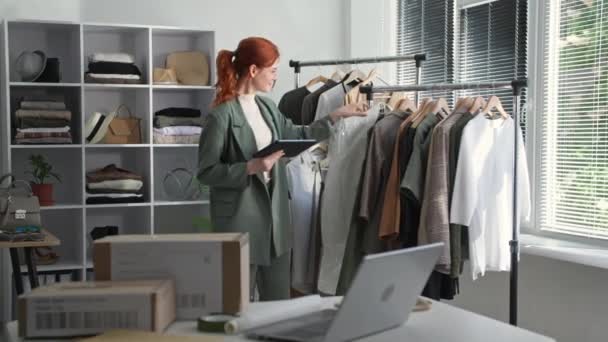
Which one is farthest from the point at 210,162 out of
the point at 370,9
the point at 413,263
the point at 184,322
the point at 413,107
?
the point at 370,9

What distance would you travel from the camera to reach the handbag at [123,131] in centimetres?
490

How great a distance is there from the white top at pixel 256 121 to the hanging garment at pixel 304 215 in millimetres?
434

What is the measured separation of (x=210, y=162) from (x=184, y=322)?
1303 millimetres

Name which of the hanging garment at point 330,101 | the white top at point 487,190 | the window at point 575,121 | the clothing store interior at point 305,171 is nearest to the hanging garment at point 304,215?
the clothing store interior at point 305,171

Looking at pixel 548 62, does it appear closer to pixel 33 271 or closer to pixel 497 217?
pixel 497 217

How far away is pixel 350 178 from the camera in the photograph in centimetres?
355

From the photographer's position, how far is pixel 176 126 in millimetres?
4980

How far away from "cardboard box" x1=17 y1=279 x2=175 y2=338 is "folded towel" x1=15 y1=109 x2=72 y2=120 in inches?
117

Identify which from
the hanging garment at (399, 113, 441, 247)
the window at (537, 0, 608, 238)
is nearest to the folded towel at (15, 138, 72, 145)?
the hanging garment at (399, 113, 441, 247)

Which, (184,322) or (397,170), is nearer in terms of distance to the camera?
(184,322)

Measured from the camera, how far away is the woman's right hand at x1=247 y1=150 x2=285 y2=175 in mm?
3158

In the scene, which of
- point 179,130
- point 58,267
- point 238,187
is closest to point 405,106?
point 238,187

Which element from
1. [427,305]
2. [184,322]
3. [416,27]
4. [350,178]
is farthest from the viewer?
[416,27]

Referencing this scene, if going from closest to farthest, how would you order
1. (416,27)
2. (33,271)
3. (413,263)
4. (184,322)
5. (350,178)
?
1. (413,263)
2. (184,322)
3. (350,178)
4. (33,271)
5. (416,27)
